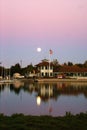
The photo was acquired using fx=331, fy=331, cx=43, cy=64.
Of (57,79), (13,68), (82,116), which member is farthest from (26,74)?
(82,116)

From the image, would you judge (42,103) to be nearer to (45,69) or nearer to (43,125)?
(43,125)

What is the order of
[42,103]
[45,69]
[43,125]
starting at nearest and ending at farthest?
[43,125] → [42,103] → [45,69]

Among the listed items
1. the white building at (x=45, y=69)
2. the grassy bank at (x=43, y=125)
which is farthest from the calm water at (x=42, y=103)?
the white building at (x=45, y=69)

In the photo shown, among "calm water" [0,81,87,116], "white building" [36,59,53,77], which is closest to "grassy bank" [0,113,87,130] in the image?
"calm water" [0,81,87,116]

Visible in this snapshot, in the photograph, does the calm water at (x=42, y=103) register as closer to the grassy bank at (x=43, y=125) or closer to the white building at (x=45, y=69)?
the grassy bank at (x=43, y=125)

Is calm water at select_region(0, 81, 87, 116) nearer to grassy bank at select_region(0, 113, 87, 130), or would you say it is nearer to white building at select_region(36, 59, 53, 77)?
grassy bank at select_region(0, 113, 87, 130)

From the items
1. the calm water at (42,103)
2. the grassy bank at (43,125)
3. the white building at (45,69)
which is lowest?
the calm water at (42,103)

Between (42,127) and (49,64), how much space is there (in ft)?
276

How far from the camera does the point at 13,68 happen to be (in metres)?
108

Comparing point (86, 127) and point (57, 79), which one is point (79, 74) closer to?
point (57, 79)

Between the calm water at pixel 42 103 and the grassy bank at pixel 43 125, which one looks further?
the calm water at pixel 42 103

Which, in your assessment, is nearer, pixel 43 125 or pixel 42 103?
pixel 43 125

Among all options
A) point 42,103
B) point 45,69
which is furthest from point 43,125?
point 45,69

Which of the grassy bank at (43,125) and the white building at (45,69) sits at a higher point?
the white building at (45,69)
